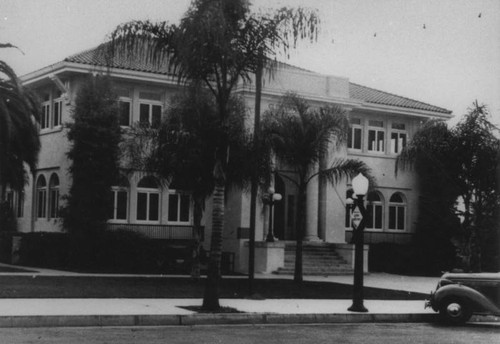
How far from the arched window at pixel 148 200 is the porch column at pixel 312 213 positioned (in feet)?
19.2

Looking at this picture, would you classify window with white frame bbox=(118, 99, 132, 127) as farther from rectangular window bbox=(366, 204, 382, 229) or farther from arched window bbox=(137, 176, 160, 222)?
rectangular window bbox=(366, 204, 382, 229)

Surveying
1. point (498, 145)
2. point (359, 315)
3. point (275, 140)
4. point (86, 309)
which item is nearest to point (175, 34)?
point (86, 309)

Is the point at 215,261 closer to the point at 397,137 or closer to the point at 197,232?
the point at 197,232

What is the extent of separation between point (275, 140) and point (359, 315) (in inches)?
337

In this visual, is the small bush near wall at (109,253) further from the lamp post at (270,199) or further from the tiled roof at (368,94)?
the tiled roof at (368,94)

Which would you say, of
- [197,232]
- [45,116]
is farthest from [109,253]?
[45,116]

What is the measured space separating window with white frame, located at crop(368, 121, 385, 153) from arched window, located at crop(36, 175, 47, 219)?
14.1 m

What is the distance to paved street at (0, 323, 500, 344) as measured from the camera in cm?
1224

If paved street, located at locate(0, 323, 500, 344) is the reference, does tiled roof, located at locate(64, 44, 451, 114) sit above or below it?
above

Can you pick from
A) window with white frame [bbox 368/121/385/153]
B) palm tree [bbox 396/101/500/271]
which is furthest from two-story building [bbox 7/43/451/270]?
palm tree [bbox 396/101/500/271]

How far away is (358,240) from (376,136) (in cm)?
2073

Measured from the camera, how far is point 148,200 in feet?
108

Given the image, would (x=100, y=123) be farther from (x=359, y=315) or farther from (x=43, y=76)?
(x=359, y=315)

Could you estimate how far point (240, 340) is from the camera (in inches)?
493
